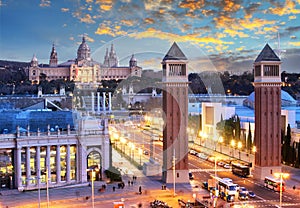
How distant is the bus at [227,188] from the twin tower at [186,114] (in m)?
4.75

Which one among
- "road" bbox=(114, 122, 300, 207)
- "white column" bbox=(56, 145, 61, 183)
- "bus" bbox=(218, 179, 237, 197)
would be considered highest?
"white column" bbox=(56, 145, 61, 183)

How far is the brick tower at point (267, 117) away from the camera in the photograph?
1777 inches

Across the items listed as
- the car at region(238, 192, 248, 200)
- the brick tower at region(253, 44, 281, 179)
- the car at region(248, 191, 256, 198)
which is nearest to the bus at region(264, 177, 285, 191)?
the car at region(248, 191, 256, 198)

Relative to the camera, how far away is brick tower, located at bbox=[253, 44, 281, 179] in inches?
1777

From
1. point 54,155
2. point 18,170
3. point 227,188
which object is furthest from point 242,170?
point 18,170

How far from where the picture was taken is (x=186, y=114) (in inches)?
1721

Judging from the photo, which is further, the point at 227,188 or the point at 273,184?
the point at 273,184

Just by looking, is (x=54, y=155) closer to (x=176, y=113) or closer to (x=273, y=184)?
(x=176, y=113)

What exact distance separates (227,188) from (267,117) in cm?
1248

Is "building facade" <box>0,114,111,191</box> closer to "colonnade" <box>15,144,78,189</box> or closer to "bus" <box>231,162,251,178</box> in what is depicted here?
"colonnade" <box>15,144,78,189</box>

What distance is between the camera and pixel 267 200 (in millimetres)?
36156

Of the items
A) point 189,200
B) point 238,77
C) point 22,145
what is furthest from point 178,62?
point 238,77

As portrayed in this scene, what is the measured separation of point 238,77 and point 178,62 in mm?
124113

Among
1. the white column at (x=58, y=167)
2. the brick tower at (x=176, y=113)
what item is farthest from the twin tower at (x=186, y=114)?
the white column at (x=58, y=167)
